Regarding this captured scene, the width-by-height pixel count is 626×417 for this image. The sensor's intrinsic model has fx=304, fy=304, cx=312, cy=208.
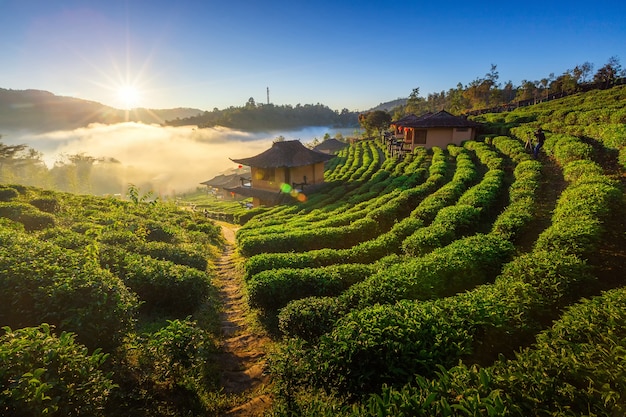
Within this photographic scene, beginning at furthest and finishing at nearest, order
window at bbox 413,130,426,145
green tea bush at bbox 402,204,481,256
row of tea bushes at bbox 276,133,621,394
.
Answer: window at bbox 413,130,426,145 < green tea bush at bbox 402,204,481,256 < row of tea bushes at bbox 276,133,621,394

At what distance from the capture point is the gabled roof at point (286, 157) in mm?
35250

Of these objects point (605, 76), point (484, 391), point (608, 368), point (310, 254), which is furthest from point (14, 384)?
point (605, 76)

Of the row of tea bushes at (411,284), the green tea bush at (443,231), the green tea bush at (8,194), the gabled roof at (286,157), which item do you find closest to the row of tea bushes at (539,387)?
the row of tea bushes at (411,284)

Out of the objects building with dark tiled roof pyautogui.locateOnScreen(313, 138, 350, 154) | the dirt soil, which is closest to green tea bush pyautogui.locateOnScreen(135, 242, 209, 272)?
the dirt soil

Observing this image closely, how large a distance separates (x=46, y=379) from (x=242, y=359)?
4.52 m

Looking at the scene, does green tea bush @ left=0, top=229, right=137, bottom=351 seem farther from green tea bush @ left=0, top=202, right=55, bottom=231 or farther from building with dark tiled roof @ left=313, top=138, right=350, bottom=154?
building with dark tiled roof @ left=313, top=138, right=350, bottom=154

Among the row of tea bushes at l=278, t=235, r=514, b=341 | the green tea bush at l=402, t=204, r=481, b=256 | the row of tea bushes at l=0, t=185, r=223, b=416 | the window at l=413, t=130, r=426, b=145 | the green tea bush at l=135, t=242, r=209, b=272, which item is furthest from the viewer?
the window at l=413, t=130, r=426, b=145

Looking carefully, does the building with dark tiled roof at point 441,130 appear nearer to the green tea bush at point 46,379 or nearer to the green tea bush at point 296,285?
the green tea bush at point 296,285

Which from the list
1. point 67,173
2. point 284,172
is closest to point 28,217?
point 284,172

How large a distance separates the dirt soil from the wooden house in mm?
23206

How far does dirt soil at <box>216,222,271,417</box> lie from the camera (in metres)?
6.43

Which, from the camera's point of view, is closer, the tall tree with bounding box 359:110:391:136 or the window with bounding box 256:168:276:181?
the window with bounding box 256:168:276:181

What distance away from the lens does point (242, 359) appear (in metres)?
8.20

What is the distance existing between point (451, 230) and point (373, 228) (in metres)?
4.58
